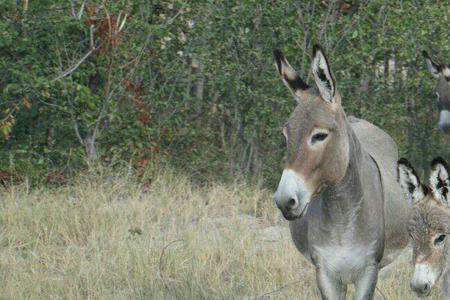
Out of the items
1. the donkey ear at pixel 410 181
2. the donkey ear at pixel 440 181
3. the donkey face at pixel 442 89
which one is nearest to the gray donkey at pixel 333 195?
→ the donkey ear at pixel 410 181

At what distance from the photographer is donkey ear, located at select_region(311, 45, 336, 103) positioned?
211 inches

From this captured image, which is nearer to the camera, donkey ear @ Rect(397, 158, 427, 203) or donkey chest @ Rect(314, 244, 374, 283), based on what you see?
donkey ear @ Rect(397, 158, 427, 203)

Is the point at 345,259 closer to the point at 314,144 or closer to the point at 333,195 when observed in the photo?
the point at 333,195

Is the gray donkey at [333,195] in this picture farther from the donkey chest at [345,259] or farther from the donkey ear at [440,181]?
the donkey ear at [440,181]

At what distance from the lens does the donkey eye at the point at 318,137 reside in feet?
17.7

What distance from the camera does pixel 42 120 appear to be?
35.6 ft

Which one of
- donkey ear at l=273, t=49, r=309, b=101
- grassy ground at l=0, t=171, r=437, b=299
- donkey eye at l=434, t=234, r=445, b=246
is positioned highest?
donkey ear at l=273, t=49, r=309, b=101

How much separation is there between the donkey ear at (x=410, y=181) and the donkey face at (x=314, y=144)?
0.30 metres

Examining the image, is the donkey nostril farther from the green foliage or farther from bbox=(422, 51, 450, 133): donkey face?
bbox=(422, 51, 450, 133): donkey face

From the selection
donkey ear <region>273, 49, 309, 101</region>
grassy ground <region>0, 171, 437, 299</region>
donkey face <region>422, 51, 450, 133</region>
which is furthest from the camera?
donkey face <region>422, 51, 450, 133</region>

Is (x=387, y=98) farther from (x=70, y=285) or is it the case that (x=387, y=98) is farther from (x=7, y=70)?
(x=70, y=285)

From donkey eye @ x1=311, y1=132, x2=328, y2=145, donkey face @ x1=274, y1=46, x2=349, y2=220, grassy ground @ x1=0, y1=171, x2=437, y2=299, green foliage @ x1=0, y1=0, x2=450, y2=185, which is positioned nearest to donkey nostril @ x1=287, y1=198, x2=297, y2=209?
donkey face @ x1=274, y1=46, x2=349, y2=220

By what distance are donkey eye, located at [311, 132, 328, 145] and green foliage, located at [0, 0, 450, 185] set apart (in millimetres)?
4866

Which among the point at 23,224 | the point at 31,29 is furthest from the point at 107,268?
the point at 31,29
